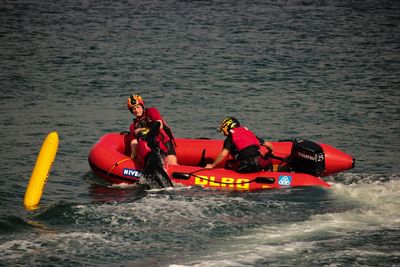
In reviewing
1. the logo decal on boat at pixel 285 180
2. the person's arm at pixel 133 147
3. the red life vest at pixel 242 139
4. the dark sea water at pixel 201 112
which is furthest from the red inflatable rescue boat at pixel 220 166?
the red life vest at pixel 242 139

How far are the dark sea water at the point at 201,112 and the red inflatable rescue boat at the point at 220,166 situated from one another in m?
0.20

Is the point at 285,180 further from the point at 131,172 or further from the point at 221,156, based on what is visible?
the point at 131,172

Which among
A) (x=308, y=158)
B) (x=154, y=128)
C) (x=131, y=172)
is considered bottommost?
(x=131, y=172)

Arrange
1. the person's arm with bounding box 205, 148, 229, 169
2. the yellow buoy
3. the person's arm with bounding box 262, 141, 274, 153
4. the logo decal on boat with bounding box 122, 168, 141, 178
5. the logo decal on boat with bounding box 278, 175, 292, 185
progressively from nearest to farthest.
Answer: the yellow buoy
the logo decal on boat with bounding box 278, 175, 292, 185
the person's arm with bounding box 205, 148, 229, 169
the logo decal on boat with bounding box 122, 168, 141, 178
the person's arm with bounding box 262, 141, 274, 153

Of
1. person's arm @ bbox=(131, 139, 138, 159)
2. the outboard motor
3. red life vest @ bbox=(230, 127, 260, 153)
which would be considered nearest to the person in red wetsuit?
person's arm @ bbox=(131, 139, 138, 159)

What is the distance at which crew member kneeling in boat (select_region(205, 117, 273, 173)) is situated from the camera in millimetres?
13836

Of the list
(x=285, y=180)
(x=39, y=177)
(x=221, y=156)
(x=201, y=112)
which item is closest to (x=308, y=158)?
(x=285, y=180)

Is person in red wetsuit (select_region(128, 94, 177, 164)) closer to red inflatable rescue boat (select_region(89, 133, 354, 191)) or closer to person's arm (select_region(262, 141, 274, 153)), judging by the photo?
red inflatable rescue boat (select_region(89, 133, 354, 191))

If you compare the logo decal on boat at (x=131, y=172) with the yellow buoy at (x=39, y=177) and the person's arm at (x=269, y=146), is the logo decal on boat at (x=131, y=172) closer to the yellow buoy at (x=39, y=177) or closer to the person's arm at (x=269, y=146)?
the yellow buoy at (x=39, y=177)

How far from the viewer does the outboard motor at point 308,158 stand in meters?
13.9

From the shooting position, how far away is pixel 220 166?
14742 millimetres

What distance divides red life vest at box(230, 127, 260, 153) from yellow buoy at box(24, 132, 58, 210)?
2874mm

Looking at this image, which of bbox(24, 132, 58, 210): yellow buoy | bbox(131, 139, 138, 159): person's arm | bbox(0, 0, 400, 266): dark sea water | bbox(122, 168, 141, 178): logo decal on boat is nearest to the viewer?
bbox(0, 0, 400, 266): dark sea water

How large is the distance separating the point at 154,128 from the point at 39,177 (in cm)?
210
